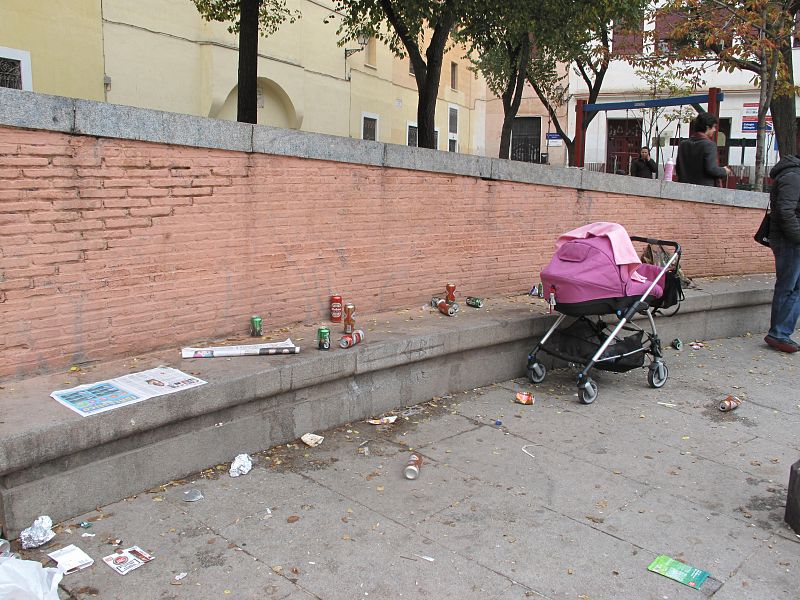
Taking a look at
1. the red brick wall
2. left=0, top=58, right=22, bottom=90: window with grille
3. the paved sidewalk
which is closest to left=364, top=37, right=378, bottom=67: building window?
left=0, top=58, right=22, bottom=90: window with grille

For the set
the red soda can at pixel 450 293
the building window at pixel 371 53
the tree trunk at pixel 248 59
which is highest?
the building window at pixel 371 53

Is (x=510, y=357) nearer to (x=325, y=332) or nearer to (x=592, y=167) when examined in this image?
(x=325, y=332)

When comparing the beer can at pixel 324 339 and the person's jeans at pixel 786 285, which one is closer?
the beer can at pixel 324 339

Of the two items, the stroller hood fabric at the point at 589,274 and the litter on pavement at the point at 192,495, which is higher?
the stroller hood fabric at the point at 589,274

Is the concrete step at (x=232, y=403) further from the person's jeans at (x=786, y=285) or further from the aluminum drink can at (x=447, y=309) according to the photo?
the person's jeans at (x=786, y=285)

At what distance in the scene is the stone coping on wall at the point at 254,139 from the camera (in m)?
4.50

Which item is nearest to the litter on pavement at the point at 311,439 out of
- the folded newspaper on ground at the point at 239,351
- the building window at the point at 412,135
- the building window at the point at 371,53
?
the folded newspaper on ground at the point at 239,351

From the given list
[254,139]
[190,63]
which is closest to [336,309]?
[254,139]

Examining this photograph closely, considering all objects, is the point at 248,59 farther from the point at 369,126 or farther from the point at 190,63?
the point at 369,126

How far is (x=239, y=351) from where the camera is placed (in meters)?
5.25

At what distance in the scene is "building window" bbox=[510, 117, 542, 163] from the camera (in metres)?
33.2

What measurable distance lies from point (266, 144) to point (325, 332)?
5.10 ft

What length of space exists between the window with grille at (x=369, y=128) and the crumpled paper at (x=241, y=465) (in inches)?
791

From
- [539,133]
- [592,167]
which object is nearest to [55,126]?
[592,167]
